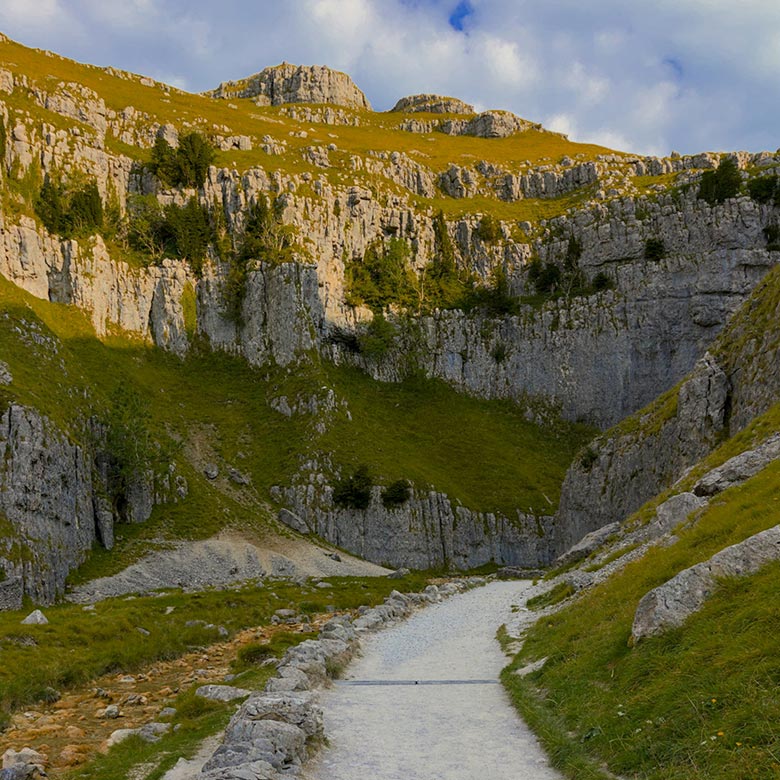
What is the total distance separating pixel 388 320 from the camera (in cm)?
12044

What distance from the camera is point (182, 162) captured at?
114 meters

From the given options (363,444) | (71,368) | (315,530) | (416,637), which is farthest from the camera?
(363,444)

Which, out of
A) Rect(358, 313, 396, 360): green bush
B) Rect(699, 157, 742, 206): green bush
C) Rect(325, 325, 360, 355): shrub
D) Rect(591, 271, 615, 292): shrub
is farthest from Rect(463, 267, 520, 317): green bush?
Rect(699, 157, 742, 206): green bush

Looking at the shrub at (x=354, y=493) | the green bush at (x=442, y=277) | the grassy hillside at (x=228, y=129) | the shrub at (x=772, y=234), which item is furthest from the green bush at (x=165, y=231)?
the shrub at (x=772, y=234)

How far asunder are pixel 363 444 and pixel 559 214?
8804 cm

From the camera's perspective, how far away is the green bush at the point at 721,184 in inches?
4811

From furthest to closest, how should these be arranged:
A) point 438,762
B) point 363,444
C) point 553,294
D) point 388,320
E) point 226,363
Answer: point 553,294 → point 388,320 → point 226,363 → point 363,444 → point 438,762

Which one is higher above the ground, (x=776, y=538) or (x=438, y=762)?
(x=776, y=538)

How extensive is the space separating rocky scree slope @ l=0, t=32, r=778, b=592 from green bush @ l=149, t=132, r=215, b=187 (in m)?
1.25

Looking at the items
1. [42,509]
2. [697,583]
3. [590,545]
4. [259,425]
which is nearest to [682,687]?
[697,583]

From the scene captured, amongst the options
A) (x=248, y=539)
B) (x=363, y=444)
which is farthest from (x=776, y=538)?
(x=363, y=444)

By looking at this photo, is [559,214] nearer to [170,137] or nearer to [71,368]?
[170,137]

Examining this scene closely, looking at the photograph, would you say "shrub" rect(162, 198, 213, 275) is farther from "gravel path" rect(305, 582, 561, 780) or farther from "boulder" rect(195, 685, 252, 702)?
"boulder" rect(195, 685, 252, 702)

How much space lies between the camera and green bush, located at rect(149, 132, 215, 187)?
11244cm
